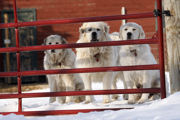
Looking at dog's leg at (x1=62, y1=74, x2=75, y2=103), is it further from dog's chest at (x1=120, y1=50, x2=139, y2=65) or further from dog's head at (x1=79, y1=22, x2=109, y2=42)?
dog's chest at (x1=120, y1=50, x2=139, y2=65)

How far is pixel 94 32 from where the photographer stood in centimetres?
587

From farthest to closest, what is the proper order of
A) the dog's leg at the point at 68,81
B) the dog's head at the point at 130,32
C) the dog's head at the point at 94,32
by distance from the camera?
1. the dog's leg at the point at 68,81
2. the dog's head at the point at 94,32
3. the dog's head at the point at 130,32

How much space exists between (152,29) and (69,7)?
3.83 metres

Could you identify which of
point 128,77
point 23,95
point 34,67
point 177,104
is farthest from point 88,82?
point 34,67

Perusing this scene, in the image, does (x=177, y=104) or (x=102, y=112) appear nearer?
(x=177, y=104)

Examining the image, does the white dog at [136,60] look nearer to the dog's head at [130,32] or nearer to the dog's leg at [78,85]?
the dog's head at [130,32]

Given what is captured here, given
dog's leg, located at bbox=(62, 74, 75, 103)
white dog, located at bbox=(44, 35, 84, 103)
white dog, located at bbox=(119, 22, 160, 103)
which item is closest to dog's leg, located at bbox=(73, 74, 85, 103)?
white dog, located at bbox=(44, 35, 84, 103)

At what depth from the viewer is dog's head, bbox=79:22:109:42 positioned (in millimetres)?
5886

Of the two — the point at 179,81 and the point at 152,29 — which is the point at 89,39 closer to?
the point at 179,81

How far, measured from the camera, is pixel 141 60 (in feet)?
18.3

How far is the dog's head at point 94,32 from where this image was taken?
589 centimetres

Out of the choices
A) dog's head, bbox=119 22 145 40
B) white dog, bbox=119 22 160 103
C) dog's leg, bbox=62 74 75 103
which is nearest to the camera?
white dog, bbox=119 22 160 103

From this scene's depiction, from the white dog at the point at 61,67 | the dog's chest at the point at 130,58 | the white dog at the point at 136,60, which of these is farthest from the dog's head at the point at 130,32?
the white dog at the point at 61,67

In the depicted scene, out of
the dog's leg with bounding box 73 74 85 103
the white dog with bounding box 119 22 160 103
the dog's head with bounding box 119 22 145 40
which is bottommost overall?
the dog's leg with bounding box 73 74 85 103
